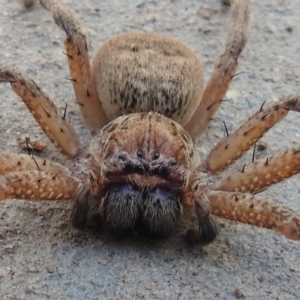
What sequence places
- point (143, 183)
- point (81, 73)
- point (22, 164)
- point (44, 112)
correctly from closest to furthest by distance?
point (143, 183) → point (22, 164) → point (44, 112) → point (81, 73)

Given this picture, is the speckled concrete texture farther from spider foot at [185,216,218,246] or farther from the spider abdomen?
the spider abdomen

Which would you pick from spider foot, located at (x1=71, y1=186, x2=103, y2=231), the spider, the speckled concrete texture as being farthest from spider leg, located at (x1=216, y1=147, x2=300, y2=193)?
spider foot, located at (x1=71, y1=186, x2=103, y2=231)

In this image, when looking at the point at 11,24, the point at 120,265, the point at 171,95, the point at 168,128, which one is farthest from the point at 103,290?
the point at 11,24

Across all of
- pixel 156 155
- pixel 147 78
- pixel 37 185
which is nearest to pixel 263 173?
pixel 156 155

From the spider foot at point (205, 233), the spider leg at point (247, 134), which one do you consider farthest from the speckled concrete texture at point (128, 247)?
the spider leg at point (247, 134)

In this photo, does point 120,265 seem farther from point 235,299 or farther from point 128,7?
point 128,7

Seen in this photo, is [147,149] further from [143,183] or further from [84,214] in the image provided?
[84,214]

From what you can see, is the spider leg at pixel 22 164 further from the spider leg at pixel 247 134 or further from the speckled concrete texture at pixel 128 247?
the spider leg at pixel 247 134
